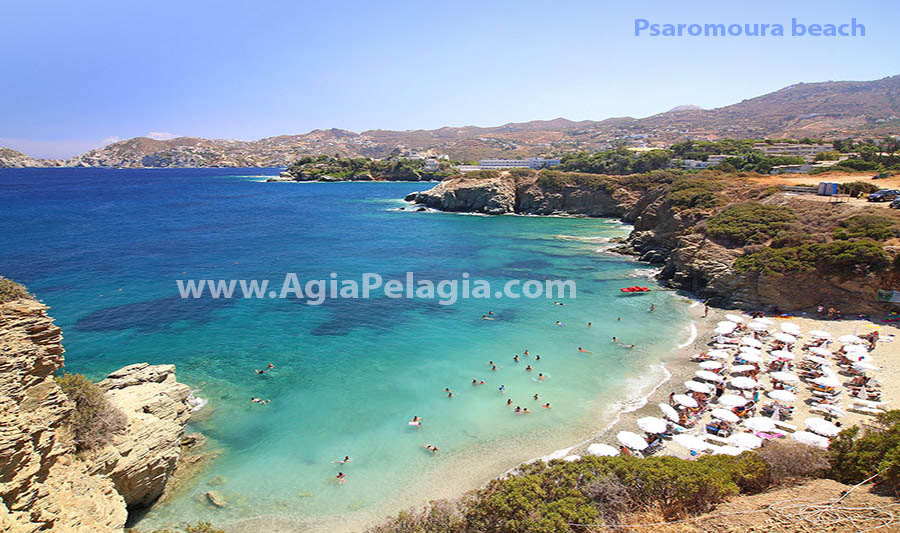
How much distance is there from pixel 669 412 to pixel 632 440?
331 cm

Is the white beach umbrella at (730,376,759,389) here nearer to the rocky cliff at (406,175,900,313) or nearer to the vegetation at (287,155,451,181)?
the rocky cliff at (406,175,900,313)

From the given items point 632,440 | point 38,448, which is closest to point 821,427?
point 632,440

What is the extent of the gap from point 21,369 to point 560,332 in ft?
87.6

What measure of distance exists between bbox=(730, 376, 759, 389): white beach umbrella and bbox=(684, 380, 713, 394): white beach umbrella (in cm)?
121

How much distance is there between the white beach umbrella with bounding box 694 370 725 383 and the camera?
22203 millimetres

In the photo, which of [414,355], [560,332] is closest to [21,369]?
[414,355]

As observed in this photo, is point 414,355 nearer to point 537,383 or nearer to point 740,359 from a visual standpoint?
point 537,383

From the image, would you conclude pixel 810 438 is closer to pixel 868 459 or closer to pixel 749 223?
pixel 868 459

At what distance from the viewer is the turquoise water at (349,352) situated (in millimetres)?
17281

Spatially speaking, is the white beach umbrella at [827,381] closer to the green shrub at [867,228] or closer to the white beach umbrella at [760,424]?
the white beach umbrella at [760,424]

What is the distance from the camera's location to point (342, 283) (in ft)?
135

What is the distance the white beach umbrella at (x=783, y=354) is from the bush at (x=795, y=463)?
13001 mm

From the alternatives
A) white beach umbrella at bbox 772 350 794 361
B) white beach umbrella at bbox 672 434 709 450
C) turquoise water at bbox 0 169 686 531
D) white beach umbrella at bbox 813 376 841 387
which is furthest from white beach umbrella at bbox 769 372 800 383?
white beach umbrella at bbox 672 434 709 450

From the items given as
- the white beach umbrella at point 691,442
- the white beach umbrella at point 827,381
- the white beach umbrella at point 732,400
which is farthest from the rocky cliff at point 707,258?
the white beach umbrella at point 691,442
